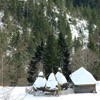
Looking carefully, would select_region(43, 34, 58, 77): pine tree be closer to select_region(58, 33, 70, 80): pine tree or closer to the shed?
select_region(58, 33, 70, 80): pine tree

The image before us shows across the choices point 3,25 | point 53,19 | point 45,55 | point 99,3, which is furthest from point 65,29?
point 45,55

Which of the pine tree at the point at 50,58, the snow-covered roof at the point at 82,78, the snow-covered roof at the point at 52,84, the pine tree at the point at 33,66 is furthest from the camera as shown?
the pine tree at the point at 50,58

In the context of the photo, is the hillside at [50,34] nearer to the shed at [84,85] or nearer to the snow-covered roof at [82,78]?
the snow-covered roof at [82,78]

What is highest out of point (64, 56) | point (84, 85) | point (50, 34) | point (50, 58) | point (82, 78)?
point (50, 34)

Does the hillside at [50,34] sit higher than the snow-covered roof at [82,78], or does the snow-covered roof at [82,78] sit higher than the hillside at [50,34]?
the hillside at [50,34]

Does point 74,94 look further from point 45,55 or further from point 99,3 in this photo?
point 99,3

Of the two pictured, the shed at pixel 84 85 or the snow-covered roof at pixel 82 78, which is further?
the snow-covered roof at pixel 82 78

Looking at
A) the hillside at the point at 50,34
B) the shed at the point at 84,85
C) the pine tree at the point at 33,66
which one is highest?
the hillside at the point at 50,34

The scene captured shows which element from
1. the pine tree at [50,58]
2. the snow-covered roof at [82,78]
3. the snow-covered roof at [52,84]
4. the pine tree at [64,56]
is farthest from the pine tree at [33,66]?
the snow-covered roof at [52,84]

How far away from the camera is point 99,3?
6186 inches

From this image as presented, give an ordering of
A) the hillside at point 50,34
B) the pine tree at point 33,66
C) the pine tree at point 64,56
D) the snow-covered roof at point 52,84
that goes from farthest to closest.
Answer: the hillside at point 50,34
the pine tree at point 64,56
the pine tree at point 33,66
the snow-covered roof at point 52,84

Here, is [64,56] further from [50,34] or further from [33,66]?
[50,34]

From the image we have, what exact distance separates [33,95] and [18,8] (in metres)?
82.4

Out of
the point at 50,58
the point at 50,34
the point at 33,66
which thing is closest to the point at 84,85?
the point at 33,66
